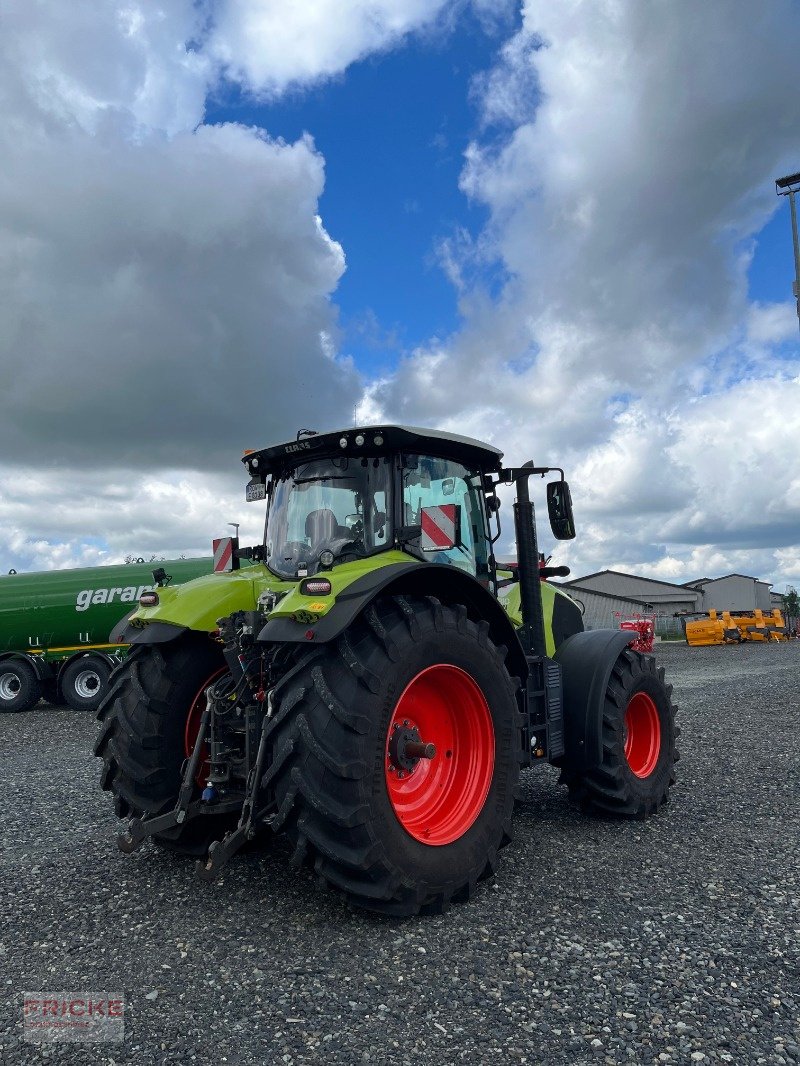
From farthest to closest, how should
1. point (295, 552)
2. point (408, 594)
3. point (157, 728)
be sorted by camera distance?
1. point (295, 552)
2. point (157, 728)
3. point (408, 594)

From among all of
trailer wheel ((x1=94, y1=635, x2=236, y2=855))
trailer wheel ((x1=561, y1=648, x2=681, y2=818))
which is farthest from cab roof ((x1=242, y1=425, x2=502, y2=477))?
trailer wheel ((x1=561, y1=648, x2=681, y2=818))

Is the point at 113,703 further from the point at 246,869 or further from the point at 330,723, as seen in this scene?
the point at 330,723

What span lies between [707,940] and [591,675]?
218 centimetres

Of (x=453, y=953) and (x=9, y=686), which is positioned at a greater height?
(x=9, y=686)

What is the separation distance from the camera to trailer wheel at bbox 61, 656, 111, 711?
1659 centimetres

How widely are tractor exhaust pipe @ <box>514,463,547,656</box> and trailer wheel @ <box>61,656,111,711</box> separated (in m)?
13.2

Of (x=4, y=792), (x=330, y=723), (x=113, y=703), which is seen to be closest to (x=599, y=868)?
(x=330, y=723)

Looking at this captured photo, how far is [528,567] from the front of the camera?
18.9ft

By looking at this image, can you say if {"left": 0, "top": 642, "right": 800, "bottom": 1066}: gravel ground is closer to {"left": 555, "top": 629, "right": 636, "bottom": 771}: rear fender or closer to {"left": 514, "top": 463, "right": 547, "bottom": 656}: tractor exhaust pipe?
{"left": 555, "top": 629, "right": 636, "bottom": 771}: rear fender

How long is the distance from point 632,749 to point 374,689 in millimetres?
3216

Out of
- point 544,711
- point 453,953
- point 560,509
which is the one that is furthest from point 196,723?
point 560,509

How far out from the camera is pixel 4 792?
7543 mm

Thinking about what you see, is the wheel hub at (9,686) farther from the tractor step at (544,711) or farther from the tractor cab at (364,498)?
the tractor step at (544,711)

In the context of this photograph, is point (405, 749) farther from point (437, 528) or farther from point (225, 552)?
point (225, 552)
